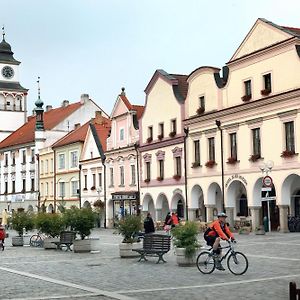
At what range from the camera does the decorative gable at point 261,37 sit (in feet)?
128

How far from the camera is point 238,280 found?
1603 centimetres

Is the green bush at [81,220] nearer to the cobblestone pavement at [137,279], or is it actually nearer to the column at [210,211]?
the cobblestone pavement at [137,279]

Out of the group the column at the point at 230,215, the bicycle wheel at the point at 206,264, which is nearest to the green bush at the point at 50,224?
the bicycle wheel at the point at 206,264

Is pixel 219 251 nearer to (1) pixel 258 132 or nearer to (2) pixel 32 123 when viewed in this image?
(1) pixel 258 132

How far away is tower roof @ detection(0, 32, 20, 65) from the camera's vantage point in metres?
92.8

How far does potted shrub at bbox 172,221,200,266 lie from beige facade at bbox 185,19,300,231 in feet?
53.9

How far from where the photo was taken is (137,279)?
55.2ft

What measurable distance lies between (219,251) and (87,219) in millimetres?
10495

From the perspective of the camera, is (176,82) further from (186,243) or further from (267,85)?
(186,243)

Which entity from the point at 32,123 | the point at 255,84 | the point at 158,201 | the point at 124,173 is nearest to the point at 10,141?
the point at 32,123

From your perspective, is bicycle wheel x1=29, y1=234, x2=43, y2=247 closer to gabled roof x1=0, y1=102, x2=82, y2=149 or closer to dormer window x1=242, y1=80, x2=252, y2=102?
dormer window x1=242, y1=80, x2=252, y2=102

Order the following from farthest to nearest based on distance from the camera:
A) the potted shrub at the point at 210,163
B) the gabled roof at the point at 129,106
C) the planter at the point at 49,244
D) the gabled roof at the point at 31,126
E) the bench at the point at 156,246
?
the gabled roof at the point at 31,126, the gabled roof at the point at 129,106, the potted shrub at the point at 210,163, the planter at the point at 49,244, the bench at the point at 156,246

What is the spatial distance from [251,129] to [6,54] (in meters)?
61.4

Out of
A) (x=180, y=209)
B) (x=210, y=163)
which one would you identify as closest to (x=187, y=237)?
(x=210, y=163)
